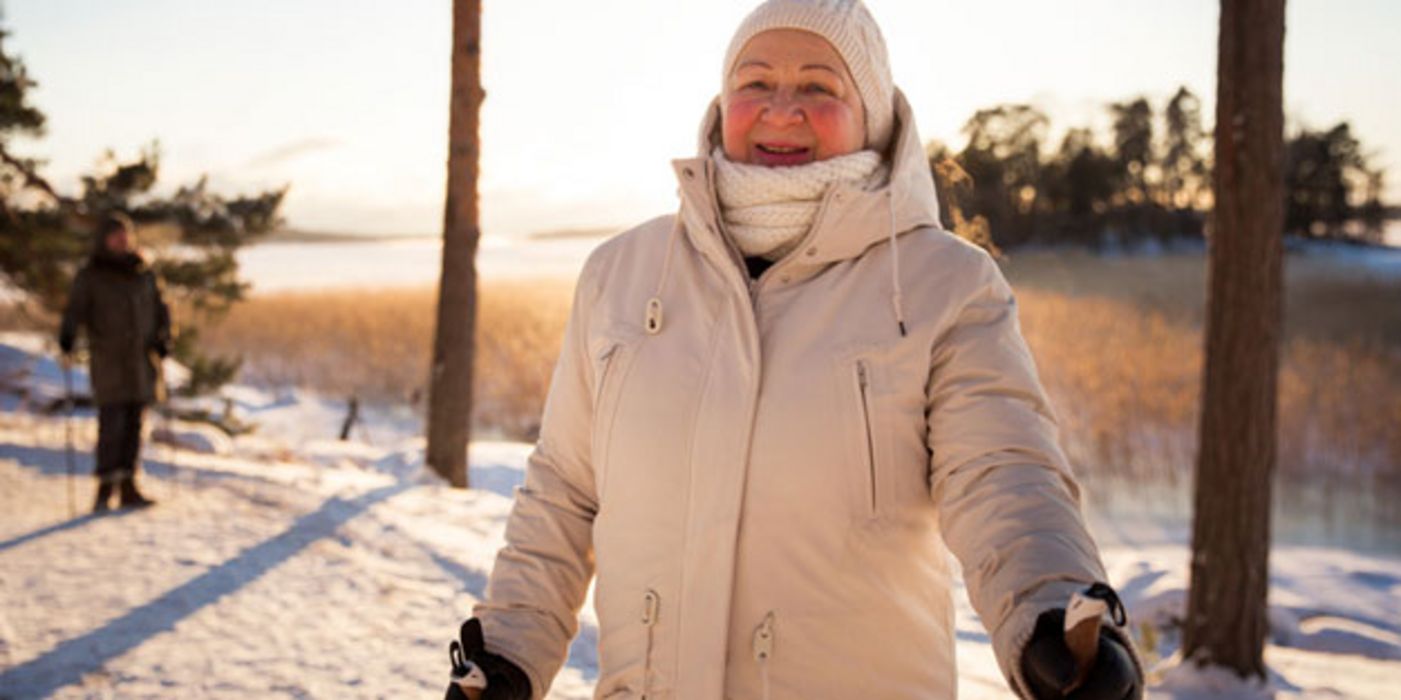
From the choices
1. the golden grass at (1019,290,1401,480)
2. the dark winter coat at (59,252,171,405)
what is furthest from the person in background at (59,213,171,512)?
the golden grass at (1019,290,1401,480)

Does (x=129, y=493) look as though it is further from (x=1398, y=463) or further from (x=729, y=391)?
(x=1398, y=463)

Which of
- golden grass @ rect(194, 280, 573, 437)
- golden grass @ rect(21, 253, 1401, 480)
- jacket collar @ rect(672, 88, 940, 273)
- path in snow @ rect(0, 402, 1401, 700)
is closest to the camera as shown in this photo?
jacket collar @ rect(672, 88, 940, 273)

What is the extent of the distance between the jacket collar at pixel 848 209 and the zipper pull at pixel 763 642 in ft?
1.76

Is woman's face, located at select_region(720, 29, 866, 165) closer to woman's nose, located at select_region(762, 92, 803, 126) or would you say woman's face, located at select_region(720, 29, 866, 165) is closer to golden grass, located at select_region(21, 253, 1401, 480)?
woman's nose, located at select_region(762, 92, 803, 126)

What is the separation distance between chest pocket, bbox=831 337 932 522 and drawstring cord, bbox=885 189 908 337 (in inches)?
1.4

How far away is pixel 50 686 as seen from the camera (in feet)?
11.5

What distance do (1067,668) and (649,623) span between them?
61 cm

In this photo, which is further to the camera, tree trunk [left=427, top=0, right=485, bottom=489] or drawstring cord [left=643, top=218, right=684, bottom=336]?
tree trunk [left=427, top=0, right=485, bottom=489]

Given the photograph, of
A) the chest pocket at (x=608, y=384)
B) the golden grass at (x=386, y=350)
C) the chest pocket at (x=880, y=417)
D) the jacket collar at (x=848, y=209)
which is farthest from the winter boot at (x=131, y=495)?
the chest pocket at (x=880, y=417)

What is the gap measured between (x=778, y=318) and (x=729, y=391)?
0.46 feet

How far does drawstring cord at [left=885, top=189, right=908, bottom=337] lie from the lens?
55.4 inches

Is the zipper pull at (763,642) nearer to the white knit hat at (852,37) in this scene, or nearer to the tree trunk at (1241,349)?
the white knit hat at (852,37)

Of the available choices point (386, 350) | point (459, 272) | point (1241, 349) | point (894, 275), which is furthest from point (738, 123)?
point (386, 350)

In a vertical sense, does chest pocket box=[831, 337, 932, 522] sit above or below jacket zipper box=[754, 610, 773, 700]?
above
